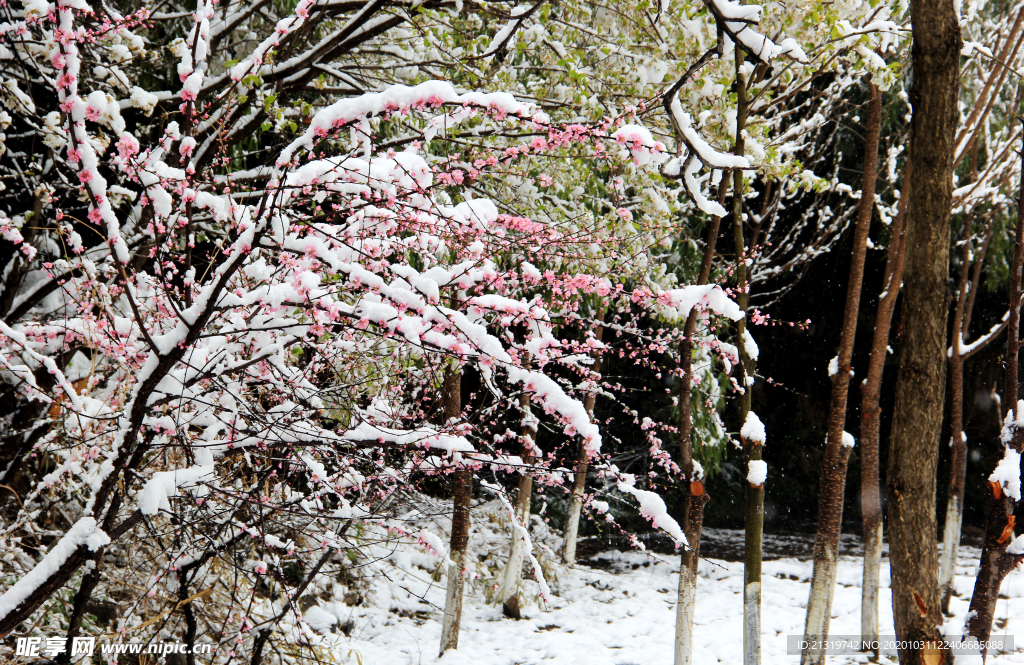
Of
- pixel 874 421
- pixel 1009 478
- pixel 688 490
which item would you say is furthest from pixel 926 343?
pixel 874 421

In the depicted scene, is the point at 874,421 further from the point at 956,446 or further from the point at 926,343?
the point at 926,343

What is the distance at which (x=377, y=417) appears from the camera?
12.8 feet

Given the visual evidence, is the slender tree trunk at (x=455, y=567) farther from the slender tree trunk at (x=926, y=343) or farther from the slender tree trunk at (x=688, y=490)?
the slender tree trunk at (x=926, y=343)

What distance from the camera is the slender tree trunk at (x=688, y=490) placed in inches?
208

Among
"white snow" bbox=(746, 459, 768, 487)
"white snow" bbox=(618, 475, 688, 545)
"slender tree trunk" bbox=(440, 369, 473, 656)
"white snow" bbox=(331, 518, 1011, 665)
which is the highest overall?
"white snow" bbox=(746, 459, 768, 487)

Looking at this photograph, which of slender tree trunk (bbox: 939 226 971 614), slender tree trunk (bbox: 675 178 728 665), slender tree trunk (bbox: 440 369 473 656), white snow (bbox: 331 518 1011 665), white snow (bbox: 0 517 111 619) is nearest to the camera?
white snow (bbox: 0 517 111 619)

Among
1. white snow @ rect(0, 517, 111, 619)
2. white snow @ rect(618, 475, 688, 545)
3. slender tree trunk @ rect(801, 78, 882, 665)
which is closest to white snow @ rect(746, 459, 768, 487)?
white snow @ rect(618, 475, 688, 545)

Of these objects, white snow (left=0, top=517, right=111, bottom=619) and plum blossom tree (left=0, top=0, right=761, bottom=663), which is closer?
plum blossom tree (left=0, top=0, right=761, bottom=663)

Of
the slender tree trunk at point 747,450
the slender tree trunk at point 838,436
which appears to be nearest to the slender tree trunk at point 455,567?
the slender tree trunk at point 747,450

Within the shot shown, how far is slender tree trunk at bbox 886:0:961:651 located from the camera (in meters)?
2.99

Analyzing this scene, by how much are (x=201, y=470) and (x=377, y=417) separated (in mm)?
1240

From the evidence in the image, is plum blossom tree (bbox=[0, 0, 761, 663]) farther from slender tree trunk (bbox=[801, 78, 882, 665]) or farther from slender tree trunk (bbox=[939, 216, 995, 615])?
slender tree trunk (bbox=[939, 216, 995, 615])

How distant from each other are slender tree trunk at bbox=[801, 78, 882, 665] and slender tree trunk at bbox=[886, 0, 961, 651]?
3456 mm

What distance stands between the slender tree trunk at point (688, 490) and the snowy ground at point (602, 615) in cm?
60
